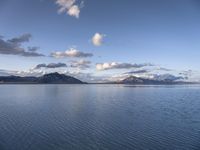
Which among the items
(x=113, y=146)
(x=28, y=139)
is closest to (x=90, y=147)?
(x=113, y=146)

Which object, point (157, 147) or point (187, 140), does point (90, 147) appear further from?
point (187, 140)

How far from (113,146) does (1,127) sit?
17.7 metres

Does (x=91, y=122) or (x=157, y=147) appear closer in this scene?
(x=157, y=147)

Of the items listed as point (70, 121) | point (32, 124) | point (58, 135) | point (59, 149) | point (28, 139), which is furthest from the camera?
point (70, 121)

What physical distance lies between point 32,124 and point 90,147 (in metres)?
14.3

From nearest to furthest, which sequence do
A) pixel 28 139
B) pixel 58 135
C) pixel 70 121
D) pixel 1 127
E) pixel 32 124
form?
pixel 28 139, pixel 58 135, pixel 1 127, pixel 32 124, pixel 70 121

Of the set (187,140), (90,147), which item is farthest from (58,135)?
(187,140)

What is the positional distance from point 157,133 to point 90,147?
10.4 meters

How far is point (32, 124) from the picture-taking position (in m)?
34.5

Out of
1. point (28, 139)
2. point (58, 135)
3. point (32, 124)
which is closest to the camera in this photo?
point (28, 139)

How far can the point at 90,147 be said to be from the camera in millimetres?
23766

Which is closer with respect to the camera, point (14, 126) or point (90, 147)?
point (90, 147)

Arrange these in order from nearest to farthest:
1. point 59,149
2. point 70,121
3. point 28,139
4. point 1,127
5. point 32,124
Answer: point 59,149 < point 28,139 < point 1,127 < point 32,124 < point 70,121

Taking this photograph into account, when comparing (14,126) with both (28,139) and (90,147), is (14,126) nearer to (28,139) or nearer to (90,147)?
(28,139)
